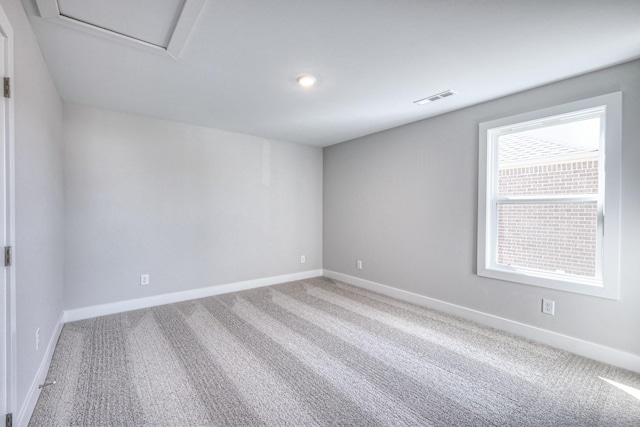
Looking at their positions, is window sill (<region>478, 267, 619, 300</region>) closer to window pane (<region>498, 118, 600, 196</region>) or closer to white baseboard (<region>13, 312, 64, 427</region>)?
window pane (<region>498, 118, 600, 196</region>)

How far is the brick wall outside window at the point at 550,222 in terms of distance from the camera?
8.05 feet

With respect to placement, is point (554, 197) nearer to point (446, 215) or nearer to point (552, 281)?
point (552, 281)

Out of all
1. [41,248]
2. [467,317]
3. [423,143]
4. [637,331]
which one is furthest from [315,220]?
[637,331]

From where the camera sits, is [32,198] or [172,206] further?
[172,206]

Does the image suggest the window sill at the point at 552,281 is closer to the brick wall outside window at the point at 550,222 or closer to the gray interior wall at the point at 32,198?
the brick wall outside window at the point at 550,222

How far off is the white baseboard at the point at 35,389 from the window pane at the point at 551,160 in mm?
4081

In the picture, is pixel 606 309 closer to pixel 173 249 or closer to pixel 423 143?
pixel 423 143

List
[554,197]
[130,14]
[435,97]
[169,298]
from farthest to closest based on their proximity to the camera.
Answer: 1. [169,298]
2. [435,97]
3. [554,197]
4. [130,14]

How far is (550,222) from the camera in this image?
267cm

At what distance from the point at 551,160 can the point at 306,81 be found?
94.8 inches

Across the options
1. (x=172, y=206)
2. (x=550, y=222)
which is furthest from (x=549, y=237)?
(x=172, y=206)

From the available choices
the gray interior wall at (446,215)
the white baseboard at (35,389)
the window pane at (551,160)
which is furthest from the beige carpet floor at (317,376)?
the window pane at (551,160)

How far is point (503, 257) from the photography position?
2.98 m

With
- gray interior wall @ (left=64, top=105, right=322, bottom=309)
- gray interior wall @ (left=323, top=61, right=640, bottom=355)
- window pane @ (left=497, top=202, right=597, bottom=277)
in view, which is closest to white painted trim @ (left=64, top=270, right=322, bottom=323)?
gray interior wall @ (left=64, top=105, right=322, bottom=309)
